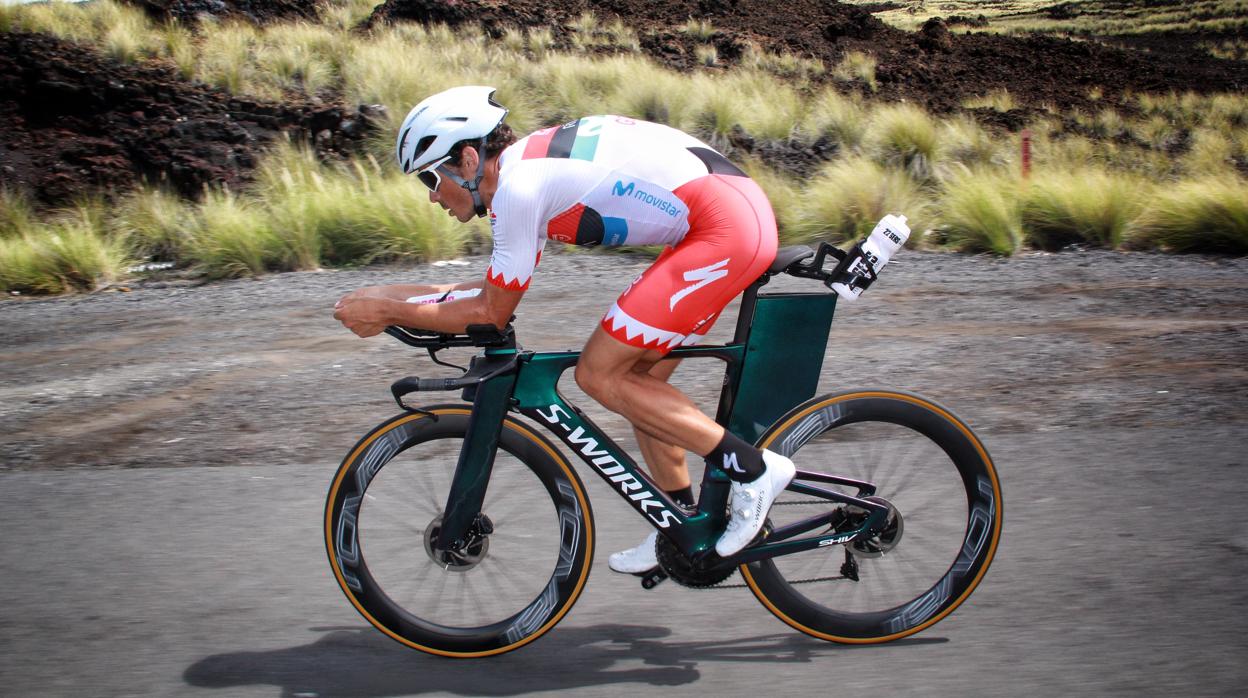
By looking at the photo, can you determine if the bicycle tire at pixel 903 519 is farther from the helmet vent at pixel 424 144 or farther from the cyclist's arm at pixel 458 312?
the helmet vent at pixel 424 144

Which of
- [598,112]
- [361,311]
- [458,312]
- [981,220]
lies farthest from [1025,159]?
[361,311]

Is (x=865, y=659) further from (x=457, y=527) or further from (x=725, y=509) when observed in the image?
(x=457, y=527)

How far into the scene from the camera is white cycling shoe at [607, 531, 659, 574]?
361 centimetres

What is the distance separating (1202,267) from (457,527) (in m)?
8.04

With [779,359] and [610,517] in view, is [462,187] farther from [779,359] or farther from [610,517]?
[610,517]

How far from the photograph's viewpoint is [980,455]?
338 cm

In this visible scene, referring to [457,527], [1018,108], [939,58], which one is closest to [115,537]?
[457,527]

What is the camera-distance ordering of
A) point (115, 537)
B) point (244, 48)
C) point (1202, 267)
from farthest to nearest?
point (244, 48) < point (1202, 267) < point (115, 537)

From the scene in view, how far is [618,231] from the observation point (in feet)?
10.7

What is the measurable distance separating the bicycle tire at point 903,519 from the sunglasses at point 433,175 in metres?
1.26

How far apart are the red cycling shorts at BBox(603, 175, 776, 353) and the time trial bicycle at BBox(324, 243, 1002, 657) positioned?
0.12 metres

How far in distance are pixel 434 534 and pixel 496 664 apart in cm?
47

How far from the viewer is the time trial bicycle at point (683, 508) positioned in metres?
3.32

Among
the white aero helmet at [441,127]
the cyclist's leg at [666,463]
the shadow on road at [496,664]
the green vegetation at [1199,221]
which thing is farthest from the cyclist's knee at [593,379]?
the green vegetation at [1199,221]
